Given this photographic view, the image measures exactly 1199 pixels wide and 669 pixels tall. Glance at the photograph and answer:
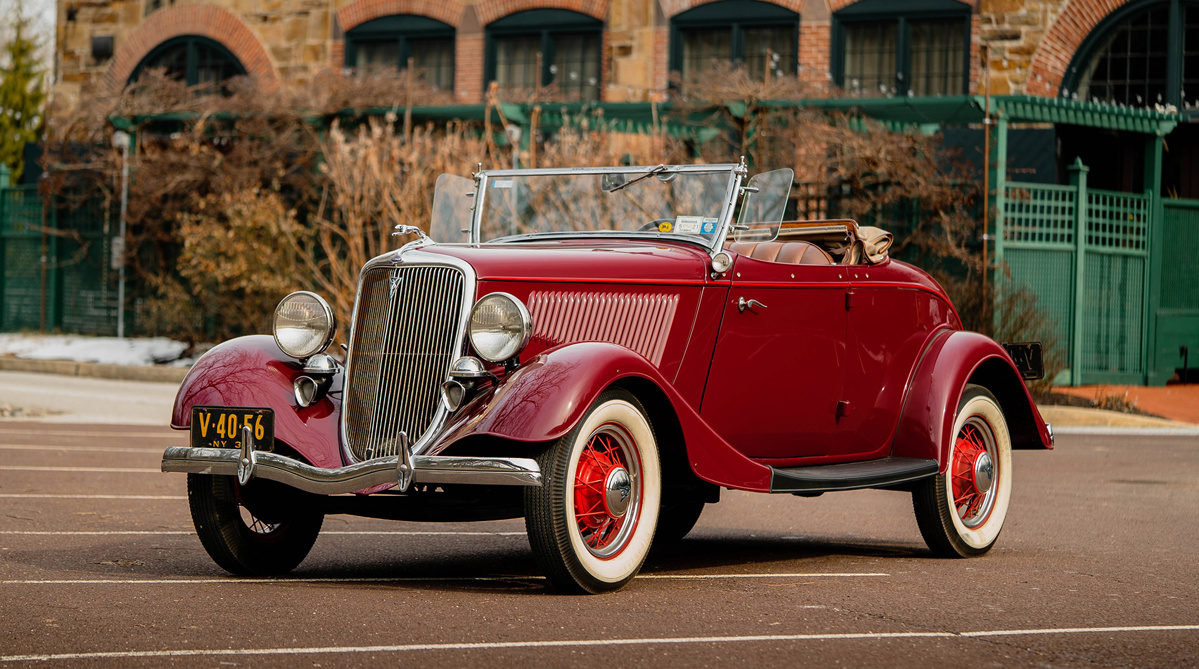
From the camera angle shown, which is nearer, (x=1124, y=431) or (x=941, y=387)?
(x=941, y=387)

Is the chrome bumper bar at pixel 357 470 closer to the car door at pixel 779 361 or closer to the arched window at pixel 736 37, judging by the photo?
the car door at pixel 779 361

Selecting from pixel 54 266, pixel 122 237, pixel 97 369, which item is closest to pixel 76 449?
pixel 97 369

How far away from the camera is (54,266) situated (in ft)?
80.4

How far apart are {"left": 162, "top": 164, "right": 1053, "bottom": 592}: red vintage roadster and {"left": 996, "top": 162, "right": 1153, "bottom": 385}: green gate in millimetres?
11124

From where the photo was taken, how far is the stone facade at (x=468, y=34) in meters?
21.6

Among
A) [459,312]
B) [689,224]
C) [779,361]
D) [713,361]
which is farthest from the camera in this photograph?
[689,224]

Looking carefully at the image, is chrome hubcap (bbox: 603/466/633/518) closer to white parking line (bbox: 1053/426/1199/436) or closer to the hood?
the hood

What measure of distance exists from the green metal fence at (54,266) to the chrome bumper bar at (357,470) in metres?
18.4

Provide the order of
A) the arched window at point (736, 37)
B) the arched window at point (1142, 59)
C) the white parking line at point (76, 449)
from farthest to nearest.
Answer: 1. the arched window at point (736, 37)
2. the arched window at point (1142, 59)
3. the white parking line at point (76, 449)

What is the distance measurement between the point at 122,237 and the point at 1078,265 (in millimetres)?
13907

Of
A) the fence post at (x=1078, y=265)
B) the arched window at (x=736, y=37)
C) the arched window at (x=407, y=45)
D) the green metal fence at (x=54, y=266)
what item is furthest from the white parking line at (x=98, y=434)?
the arched window at (x=407, y=45)

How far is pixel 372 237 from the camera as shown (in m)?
19.5

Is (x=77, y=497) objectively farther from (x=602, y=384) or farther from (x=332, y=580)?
(x=602, y=384)

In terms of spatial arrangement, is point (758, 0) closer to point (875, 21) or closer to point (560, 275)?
point (875, 21)
